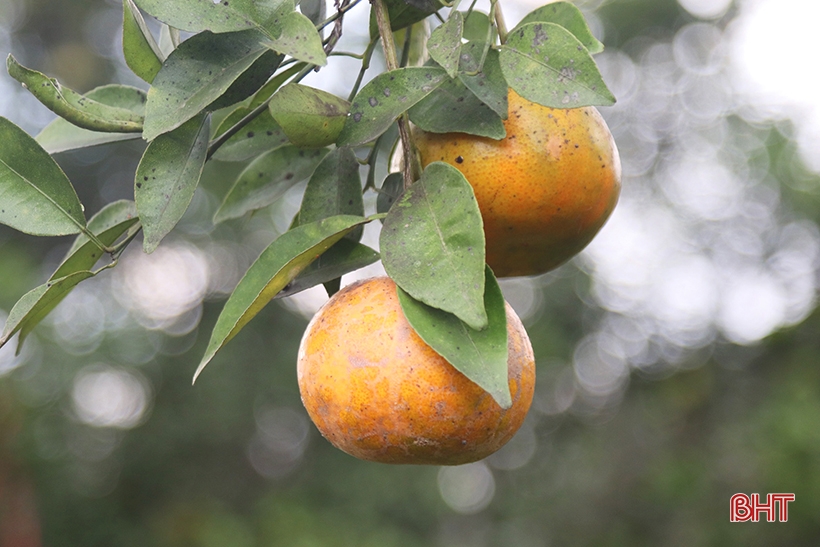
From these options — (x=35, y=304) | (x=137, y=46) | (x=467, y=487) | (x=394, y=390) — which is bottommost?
(x=467, y=487)

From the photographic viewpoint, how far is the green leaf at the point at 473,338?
14.7 inches

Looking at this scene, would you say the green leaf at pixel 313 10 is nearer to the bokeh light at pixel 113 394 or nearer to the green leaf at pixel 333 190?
the green leaf at pixel 333 190

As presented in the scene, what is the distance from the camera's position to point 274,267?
1.41 ft

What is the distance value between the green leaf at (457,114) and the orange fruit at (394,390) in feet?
0.39

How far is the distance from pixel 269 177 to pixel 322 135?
0.20 m

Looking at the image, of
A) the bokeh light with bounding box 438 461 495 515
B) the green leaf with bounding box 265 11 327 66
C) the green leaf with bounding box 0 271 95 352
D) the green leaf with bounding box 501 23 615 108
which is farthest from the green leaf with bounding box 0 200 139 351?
the bokeh light with bounding box 438 461 495 515

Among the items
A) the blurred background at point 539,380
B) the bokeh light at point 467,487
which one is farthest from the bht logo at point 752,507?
the bokeh light at point 467,487

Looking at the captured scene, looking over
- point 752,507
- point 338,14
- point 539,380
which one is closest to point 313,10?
point 338,14

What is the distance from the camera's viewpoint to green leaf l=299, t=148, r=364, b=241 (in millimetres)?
542

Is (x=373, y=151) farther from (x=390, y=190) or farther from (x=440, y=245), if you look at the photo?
(x=440, y=245)

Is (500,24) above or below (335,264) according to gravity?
above

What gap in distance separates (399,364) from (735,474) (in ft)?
14.2

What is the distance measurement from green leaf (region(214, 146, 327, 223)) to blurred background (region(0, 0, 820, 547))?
2349mm

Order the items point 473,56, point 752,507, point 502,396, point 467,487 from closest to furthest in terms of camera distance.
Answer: point 502,396, point 473,56, point 752,507, point 467,487
